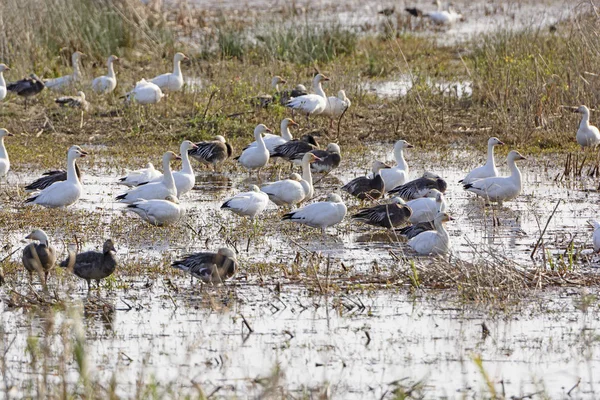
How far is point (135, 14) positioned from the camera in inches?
849

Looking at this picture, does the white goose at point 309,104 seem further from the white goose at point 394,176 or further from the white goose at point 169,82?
the white goose at point 394,176

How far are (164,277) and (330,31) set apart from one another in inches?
532

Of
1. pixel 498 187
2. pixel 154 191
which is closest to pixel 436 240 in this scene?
pixel 498 187

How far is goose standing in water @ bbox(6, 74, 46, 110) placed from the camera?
16516 millimetres

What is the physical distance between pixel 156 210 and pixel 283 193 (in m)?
1.58

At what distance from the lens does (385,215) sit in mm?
10141

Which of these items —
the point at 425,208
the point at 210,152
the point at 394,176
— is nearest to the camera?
the point at 425,208

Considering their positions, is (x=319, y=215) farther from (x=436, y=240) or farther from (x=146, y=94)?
(x=146, y=94)

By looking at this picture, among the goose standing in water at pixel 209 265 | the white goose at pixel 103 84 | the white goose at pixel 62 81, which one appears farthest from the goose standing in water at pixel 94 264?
the white goose at pixel 62 81

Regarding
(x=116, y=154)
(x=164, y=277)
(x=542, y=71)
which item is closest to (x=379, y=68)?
(x=542, y=71)

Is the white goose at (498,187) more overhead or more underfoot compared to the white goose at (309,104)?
more overhead

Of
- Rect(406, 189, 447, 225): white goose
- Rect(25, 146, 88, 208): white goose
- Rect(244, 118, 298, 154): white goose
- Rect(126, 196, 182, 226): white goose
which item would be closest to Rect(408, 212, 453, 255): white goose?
Rect(406, 189, 447, 225): white goose

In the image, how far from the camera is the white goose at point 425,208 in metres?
10.5

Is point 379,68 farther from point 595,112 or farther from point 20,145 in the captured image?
point 20,145
